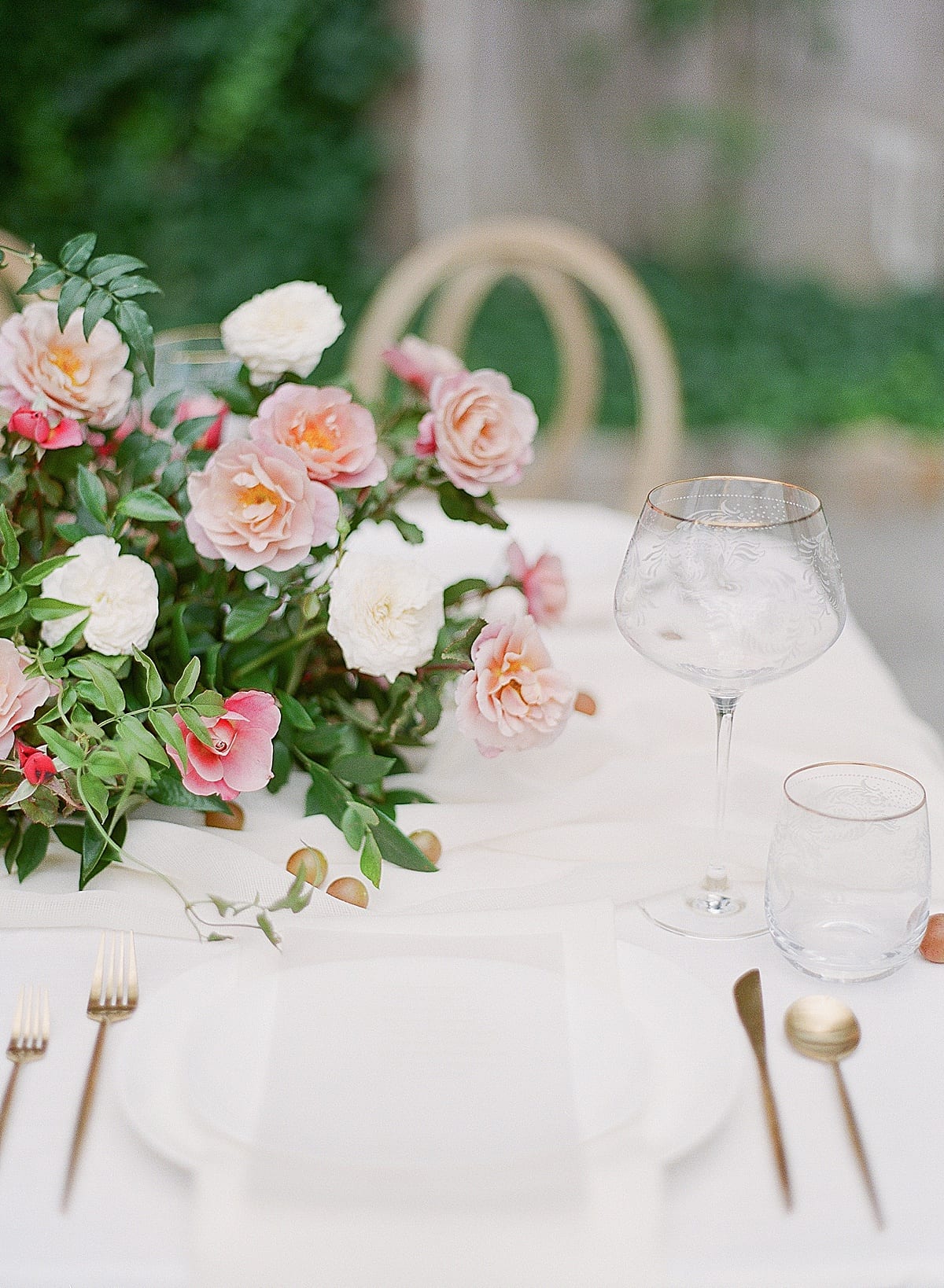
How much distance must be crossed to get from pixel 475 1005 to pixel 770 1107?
148mm

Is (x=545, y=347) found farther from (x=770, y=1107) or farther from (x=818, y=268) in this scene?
(x=770, y=1107)

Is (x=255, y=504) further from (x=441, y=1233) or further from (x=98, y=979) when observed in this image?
(x=441, y=1233)

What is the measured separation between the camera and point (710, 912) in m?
0.80

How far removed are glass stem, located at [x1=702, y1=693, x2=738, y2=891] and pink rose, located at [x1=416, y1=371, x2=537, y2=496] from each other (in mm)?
215

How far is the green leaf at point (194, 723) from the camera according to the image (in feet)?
2.40

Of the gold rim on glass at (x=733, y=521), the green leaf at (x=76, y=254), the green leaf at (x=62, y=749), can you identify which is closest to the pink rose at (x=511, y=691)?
the gold rim on glass at (x=733, y=521)

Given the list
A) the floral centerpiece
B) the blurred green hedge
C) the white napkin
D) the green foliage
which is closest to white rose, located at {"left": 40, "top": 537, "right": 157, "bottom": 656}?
the floral centerpiece

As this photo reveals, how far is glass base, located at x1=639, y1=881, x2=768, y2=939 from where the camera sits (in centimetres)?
77

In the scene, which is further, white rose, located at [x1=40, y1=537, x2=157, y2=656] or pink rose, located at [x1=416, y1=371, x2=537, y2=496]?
pink rose, located at [x1=416, y1=371, x2=537, y2=496]

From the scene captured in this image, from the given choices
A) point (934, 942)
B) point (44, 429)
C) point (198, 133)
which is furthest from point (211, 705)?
point (198, 133)

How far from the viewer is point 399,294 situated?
207 cm

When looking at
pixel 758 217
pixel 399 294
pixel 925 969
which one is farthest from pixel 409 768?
pixel 758 217

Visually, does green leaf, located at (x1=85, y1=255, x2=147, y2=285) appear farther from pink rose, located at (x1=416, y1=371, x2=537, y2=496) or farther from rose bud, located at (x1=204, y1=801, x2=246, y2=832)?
rose bud, located at (x1=204, y1=801, x2=246, y2=832)

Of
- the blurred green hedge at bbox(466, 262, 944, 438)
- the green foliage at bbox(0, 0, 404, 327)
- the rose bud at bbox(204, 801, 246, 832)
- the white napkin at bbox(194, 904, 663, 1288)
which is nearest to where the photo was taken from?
the white napkin at bbox(194, 904, 663, 1288)
